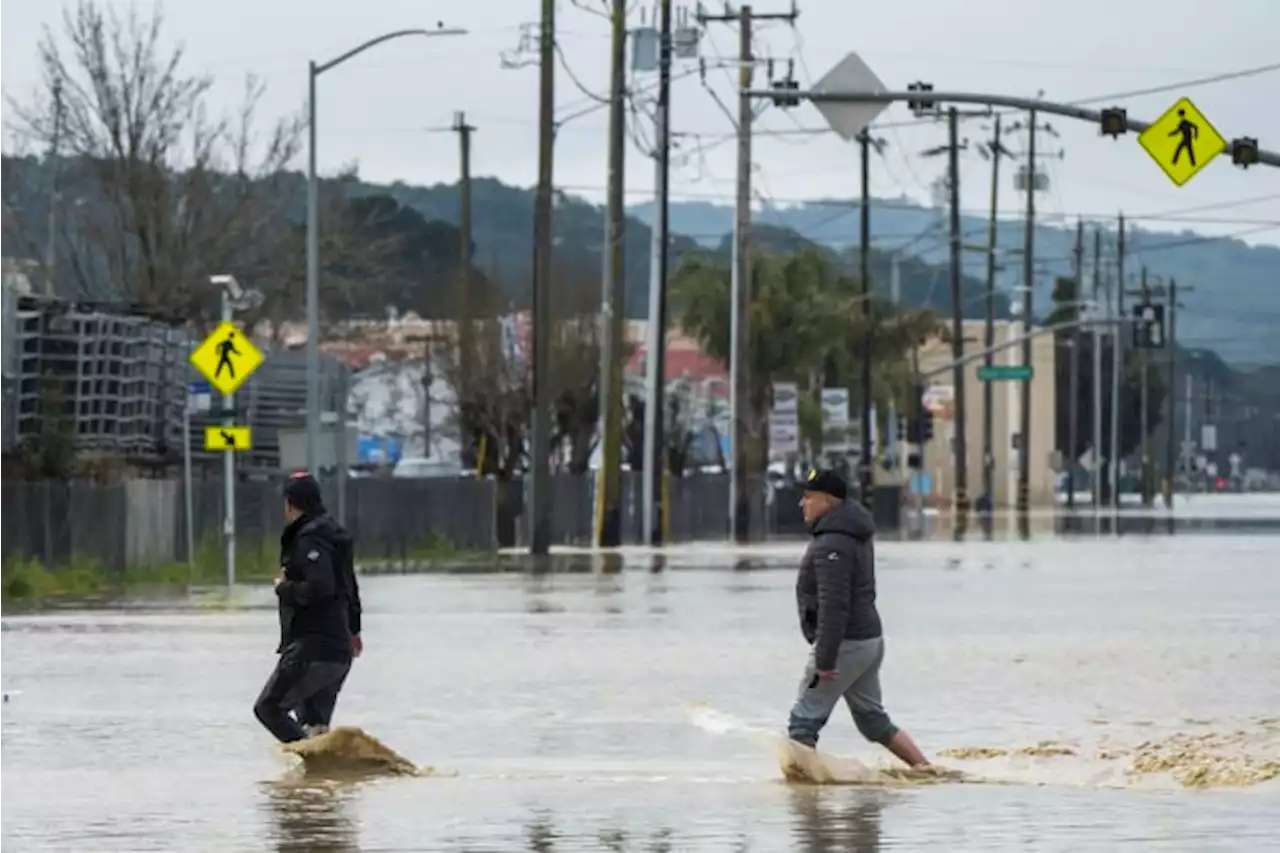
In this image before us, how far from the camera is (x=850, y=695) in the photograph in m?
18.5

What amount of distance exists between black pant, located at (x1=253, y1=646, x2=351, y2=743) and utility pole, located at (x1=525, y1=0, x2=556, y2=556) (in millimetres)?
41242

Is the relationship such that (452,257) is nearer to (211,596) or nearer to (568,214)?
(568,214)

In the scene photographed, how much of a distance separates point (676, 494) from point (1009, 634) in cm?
5114

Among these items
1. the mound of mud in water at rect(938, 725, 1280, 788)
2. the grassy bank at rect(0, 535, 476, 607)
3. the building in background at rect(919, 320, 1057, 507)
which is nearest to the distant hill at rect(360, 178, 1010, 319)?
the building in background at rect(919, 320, 1057, 507)

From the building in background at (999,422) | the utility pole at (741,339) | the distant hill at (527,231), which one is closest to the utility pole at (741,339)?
the utility pole at (741,339)

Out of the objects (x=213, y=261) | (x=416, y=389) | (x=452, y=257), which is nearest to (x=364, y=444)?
(x=416, y=389)

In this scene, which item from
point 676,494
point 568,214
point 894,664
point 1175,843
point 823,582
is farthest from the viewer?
point 568,214

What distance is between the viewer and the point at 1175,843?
15000 mm

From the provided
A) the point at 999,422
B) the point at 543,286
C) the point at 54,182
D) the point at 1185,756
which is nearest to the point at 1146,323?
the point at 54,182

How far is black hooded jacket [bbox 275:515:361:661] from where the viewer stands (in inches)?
758

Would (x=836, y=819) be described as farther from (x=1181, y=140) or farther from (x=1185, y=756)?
(x=1181, y=140)

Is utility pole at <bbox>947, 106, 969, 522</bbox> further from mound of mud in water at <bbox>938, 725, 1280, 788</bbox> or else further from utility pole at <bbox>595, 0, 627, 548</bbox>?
mound of mud in water at <bbox>938, 725, 1280, 788</bbox>

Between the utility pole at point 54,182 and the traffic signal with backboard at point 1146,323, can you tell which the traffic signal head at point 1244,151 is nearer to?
the utility pole at point 54,182

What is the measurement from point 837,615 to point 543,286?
4409 centimetres
